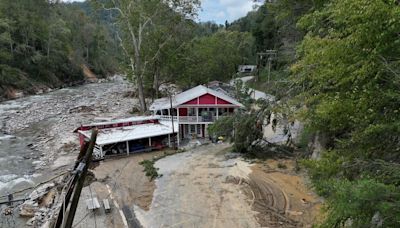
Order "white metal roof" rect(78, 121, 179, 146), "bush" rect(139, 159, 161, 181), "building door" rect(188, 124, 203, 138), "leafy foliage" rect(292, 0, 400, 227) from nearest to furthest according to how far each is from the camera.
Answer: "leafy foliage" rect(292, 0, 400, 227) < "bush" rect(139, 159, 161, 181) < "white metal roof" rect(78, 121, 179, 146) < "building door" rect(188, 124, 203, 138)

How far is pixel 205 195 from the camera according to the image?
55.1 ft

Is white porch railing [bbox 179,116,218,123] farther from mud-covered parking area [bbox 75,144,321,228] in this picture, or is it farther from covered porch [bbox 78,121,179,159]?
mud-covered parking area [bbox 75,144,321,228]

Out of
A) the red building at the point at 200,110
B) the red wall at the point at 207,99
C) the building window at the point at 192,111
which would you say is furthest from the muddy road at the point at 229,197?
the building window at the point at 192,111

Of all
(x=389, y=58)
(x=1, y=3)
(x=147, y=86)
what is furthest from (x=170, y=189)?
(x=1, y=3)

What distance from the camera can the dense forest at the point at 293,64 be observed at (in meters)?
6.02

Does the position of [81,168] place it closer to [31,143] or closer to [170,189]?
[170,189]

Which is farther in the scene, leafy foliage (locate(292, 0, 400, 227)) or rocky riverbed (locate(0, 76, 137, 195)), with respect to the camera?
rocky riverbed (locate(0, 76, 137, 195))

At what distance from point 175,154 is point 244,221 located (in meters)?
10.9

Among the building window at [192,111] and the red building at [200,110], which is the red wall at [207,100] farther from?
the building window at [192,111]

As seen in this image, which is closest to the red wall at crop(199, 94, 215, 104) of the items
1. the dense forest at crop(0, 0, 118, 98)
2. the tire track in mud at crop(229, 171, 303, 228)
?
the tire track in mud at crop(229, 171, 303, 228)

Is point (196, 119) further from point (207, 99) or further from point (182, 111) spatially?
point (207, 99)

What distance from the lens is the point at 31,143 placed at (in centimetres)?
3003

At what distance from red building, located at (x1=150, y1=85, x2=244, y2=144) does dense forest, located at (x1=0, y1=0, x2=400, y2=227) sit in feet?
14.0

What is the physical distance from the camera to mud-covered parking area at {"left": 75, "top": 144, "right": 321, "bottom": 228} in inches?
570
